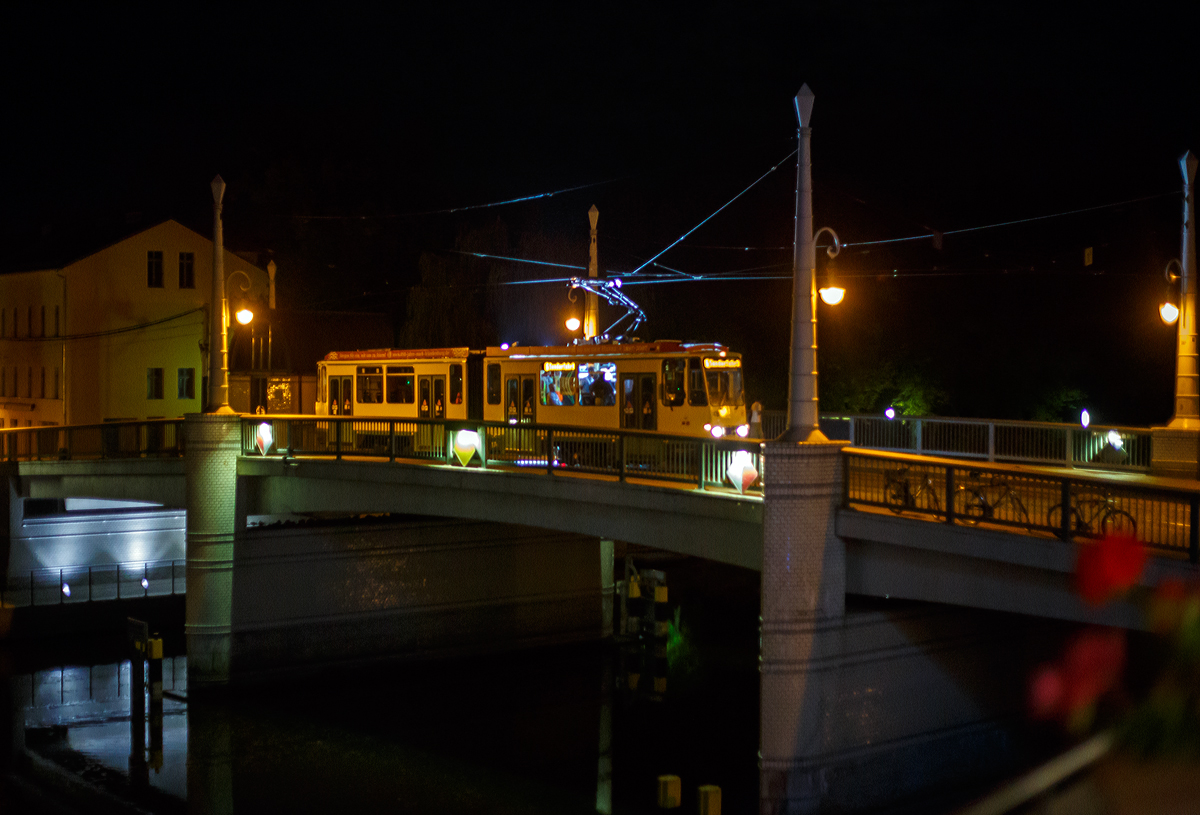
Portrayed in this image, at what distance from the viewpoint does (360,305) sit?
202 feet

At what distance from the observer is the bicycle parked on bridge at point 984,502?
1343cm

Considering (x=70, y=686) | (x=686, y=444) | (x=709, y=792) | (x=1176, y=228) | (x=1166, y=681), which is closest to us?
(x=1166, y=681)

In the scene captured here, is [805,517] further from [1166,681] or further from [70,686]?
[70,686]

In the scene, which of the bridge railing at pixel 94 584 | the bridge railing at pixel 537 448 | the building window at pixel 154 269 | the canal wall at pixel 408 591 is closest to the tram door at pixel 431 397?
the bridge railing at pixel 537 448

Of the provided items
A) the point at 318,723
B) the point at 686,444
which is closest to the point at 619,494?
the point at 686,444

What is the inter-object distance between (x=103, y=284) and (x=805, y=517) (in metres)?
37.7

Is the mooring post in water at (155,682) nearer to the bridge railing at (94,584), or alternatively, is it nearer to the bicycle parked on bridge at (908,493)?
the bridge railing at (94,584)

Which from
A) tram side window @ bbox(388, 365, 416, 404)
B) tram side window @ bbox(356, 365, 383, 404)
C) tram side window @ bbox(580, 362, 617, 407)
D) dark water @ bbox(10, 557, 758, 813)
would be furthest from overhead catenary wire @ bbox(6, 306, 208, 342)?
tram side window @ bbox(580, 362, 617, 407)

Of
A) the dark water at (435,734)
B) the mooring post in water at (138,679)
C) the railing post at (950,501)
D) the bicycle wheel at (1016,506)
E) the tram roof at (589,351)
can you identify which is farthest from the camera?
the tram roof at (589,351)

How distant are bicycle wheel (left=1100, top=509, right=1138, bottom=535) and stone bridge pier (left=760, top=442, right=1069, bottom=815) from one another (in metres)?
3.52

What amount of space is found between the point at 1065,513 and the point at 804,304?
3.95 meters

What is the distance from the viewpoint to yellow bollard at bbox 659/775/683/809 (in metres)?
17.6

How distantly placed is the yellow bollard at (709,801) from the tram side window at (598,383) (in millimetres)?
10101

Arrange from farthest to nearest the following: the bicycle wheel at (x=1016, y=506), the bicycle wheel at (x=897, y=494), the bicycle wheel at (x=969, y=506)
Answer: the bicycle wheel at (x=897, y=494), the bicycle wheel at (x=969, y=506), the bicycle wheel at (x=1016, y=506)
